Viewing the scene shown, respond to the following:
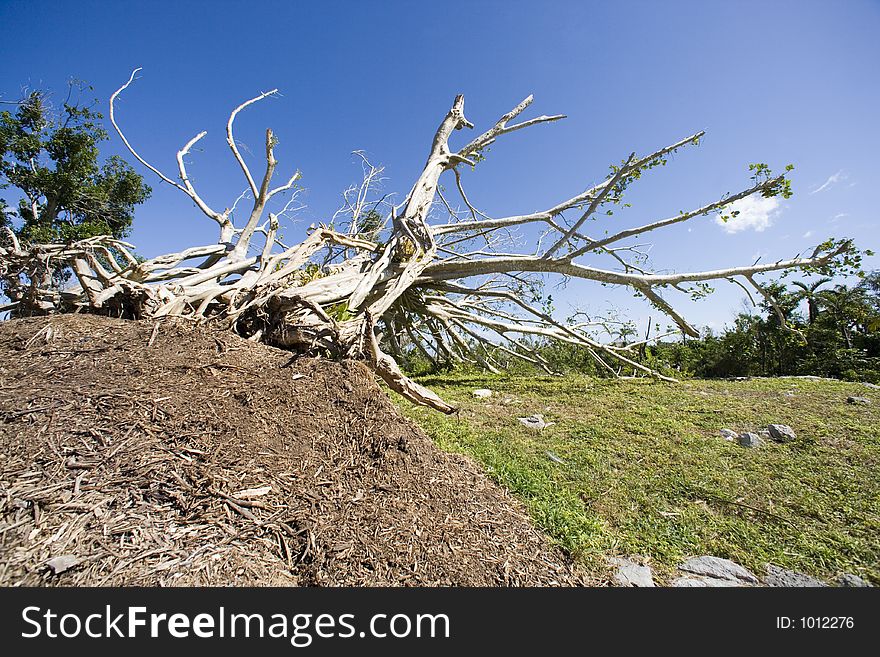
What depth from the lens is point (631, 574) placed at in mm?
1843

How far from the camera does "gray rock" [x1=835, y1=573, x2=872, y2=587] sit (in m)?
1.74

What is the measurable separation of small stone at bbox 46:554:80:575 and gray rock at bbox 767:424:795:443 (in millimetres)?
5201

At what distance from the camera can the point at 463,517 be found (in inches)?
79.7

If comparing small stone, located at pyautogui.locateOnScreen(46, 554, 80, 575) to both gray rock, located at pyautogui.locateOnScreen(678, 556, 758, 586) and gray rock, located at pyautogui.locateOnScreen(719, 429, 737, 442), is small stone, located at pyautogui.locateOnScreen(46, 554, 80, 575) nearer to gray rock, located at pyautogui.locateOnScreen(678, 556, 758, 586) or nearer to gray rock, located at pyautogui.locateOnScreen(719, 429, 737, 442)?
gray rock, located at pyautogui.locateOnScreen(678, 556, 758, 586)

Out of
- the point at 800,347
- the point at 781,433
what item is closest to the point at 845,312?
the point at 800,347

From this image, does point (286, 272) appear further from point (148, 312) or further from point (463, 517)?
point (463, 517)

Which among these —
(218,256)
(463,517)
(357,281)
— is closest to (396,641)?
(463,517)

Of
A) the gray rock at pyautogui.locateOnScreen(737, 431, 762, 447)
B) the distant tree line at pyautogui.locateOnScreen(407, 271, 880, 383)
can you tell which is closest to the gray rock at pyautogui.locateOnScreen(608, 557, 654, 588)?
the gray rock at pyautogui.locateOnScreen(737, 431, 762, 447)

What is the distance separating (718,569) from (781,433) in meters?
2.75

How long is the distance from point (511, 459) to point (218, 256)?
4.23 metres

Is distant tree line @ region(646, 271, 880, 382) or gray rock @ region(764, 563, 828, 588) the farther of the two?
distant tree line @ region(646, 271, 880, 382)

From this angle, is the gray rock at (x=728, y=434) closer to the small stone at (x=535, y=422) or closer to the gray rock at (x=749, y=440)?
the gray rock at (x=749, y=440)

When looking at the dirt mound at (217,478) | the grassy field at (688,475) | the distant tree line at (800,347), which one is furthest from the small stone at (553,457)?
the distant tree line at (800,347)

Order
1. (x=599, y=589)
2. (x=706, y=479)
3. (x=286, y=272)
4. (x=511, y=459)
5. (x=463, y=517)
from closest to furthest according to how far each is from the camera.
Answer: (x=599, y=589)
(x=463, y=517)
(x=706, y=479)
(x=511, y=459)
(x=286, y=272)
